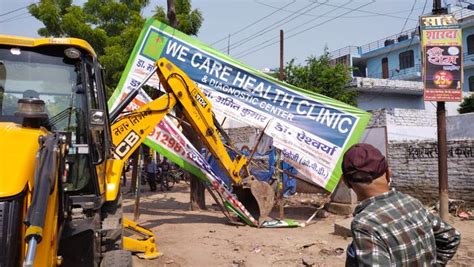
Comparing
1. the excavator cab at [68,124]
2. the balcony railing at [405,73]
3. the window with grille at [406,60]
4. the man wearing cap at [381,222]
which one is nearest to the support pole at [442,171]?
the excavator cab at [68,124]

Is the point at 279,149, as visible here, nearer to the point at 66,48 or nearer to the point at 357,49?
the point at 66,48

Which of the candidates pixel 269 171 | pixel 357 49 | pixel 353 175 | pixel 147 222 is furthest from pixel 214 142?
pixel 357 49

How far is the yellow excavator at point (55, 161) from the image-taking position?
A: 269 centimetres

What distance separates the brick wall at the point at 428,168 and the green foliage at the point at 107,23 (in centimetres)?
871

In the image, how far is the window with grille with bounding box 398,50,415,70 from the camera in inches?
1403

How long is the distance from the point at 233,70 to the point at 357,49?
102 feet

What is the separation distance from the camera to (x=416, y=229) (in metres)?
1.98

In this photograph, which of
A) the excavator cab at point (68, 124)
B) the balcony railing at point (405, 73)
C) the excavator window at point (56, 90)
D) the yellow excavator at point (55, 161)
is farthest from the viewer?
the balcony railing at point (405, 73)

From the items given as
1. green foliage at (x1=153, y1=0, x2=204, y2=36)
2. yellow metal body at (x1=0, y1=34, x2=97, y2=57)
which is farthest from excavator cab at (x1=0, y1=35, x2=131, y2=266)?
green foliage at (x1=153, y1=0, x2=204, y2=36)

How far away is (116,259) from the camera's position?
160 inches

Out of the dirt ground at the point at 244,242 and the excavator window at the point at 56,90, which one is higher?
the excavator window at the point at 56,90

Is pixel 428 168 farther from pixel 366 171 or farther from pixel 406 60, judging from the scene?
pixel 406 60

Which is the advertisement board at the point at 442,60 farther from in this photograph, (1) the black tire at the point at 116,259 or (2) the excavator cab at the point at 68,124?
(1) the black tire at the point at 116,259

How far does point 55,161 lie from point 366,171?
2021 millimetres
